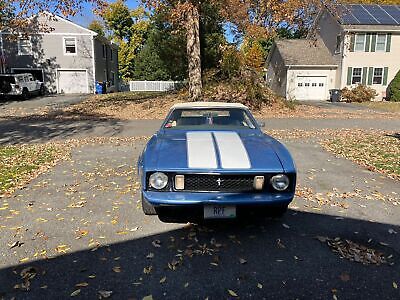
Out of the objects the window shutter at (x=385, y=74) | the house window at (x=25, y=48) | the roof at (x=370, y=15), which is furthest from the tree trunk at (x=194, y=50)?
the house window at (x=25, y=48)

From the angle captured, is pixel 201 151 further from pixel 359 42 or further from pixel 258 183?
pixel 359 42

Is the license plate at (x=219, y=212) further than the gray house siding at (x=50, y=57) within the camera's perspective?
No

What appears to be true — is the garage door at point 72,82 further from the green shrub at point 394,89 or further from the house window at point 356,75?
the green shrub at point 394,89

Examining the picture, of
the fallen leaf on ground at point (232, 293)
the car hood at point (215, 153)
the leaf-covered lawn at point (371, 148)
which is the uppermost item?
the car hood at point (215, 153)

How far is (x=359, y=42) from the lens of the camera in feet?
95.2

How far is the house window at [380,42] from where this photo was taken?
95.1ft

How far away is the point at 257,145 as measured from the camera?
4316mm

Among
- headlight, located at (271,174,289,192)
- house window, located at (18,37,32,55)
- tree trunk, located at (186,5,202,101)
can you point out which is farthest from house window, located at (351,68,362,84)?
headlight, located at (271,174,289,192)

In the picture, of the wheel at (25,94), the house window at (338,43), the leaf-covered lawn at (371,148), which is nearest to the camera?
the leaf-covered lawn at (371,148)

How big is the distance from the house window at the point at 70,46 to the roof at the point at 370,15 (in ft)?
77.6

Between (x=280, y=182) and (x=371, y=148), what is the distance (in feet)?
22.2

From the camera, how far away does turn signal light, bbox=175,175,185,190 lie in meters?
3.69

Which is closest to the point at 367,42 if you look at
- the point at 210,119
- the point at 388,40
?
the point at 388,40

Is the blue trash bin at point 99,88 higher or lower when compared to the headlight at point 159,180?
higher
